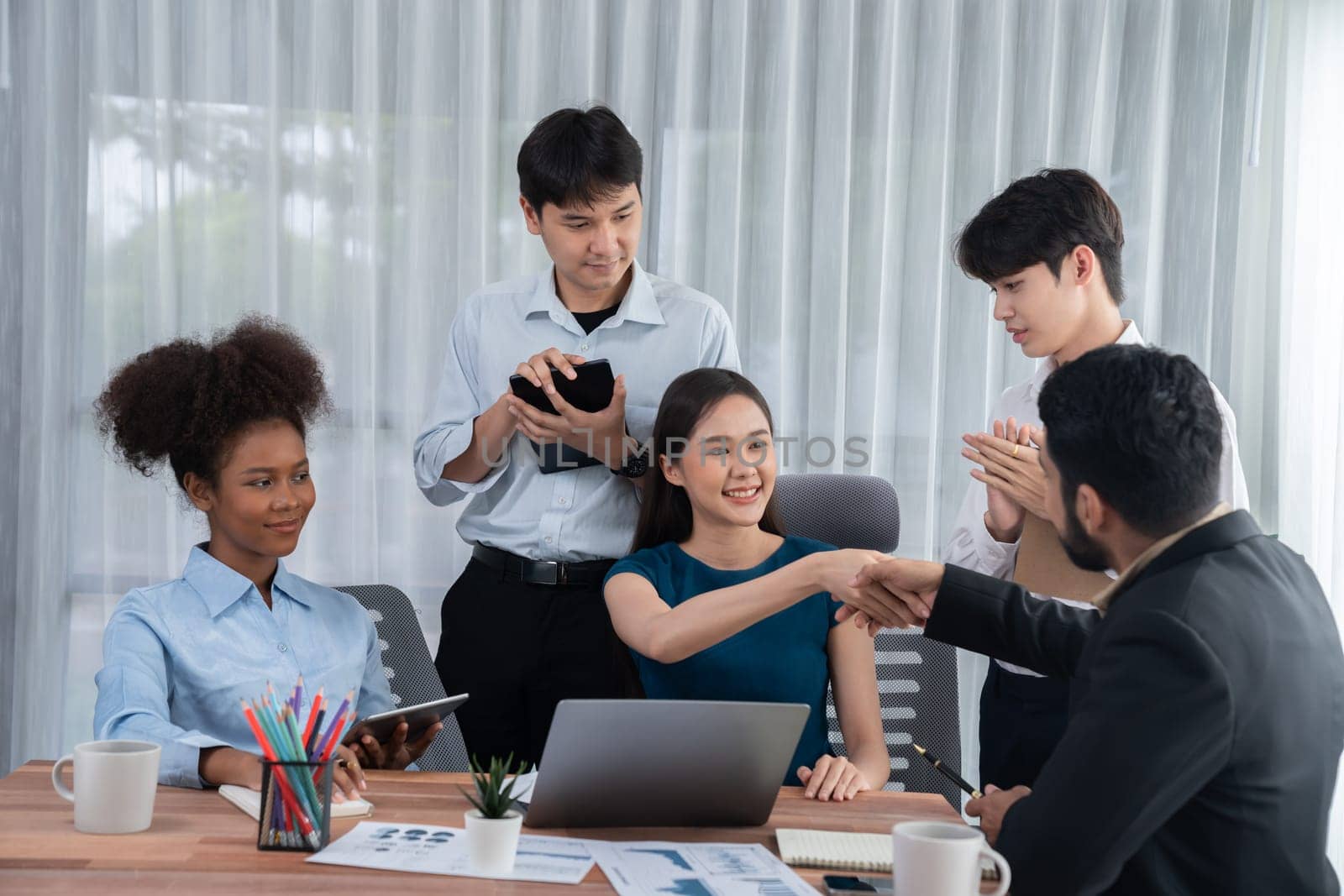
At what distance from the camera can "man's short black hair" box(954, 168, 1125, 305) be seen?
82.4 inches

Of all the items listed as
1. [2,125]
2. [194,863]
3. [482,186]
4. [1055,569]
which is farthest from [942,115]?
[194,863]

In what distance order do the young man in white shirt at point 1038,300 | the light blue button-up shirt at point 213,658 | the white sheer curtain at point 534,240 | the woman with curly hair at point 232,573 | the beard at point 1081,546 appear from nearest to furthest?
1. the beard at point 1081,546
2. the light blue button-up shirt at point 213,658
3. the woman with curly hair at point 232,573
4. the young man in white shirt at point 1038,300
5. the white sheer curtain at point 534,240

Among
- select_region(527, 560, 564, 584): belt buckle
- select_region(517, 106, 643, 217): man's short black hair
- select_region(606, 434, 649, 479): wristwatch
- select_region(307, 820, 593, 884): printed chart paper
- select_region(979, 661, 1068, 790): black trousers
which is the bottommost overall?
select_region(979, 661, 1068, 790): black trousers

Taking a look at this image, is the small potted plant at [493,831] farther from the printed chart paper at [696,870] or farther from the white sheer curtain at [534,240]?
the white sheer curtain at [534,240]

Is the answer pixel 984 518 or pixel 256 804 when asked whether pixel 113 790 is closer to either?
pixel 256 804

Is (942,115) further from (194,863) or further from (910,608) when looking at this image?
(194,863)

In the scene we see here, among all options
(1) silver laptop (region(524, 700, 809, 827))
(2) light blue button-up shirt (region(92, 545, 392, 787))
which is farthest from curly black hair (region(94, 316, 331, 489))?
(1) silver laptop (region(524, 700, 809, 827))

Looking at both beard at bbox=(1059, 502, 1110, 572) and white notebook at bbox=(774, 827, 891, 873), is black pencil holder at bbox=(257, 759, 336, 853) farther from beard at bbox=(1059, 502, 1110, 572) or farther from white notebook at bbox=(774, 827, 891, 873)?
beard at bbox=(1059, 502, 1110, 572)

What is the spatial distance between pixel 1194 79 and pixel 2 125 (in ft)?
10.6

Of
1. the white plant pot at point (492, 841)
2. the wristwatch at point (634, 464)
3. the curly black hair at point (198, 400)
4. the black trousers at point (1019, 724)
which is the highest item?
the curly black hair at point (198, 400)

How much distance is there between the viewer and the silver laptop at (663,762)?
134 centimetres

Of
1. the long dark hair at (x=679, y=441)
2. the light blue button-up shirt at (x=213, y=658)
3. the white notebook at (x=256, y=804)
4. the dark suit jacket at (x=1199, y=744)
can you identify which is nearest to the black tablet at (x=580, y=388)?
the long dark hair at (x=679, y=441)

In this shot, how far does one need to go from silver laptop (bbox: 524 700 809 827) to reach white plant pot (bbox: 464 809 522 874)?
0.11 meters

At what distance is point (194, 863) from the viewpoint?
1260mm
